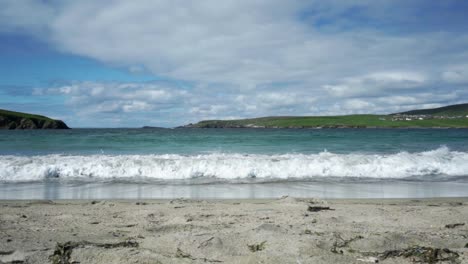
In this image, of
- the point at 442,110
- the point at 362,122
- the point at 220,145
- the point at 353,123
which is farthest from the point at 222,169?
the point at 442,110

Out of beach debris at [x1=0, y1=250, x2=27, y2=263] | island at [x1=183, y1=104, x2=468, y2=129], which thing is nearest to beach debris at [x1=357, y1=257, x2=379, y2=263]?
beach debris at [x1=0, y1=250, x2=27, y2=263]

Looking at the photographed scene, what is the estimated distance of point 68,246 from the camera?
4578 millimetres

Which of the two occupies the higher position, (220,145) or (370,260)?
(220,145)

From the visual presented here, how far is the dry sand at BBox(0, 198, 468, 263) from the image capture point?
437cm

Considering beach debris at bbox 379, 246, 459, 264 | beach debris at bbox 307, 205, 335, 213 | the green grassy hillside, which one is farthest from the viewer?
the green grassy hillside

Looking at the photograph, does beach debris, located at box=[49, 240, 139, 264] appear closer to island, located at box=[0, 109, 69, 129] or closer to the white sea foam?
the white sea foam

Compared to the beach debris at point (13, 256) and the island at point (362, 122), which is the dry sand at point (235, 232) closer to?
the beach debris at point (13, 256)

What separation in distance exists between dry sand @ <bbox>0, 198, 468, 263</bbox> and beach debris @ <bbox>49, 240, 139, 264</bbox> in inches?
0.5

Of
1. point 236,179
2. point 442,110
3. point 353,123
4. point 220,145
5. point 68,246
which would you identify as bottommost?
point 236,179

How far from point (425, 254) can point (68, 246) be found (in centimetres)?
460

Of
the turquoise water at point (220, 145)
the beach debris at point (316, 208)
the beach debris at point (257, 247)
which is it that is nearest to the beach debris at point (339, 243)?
the beach debris at point (257, 247)

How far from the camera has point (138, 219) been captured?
656cm

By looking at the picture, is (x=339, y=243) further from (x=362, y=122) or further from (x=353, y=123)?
(x=362, y=122)

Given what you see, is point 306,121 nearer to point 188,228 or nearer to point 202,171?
point 202,171
